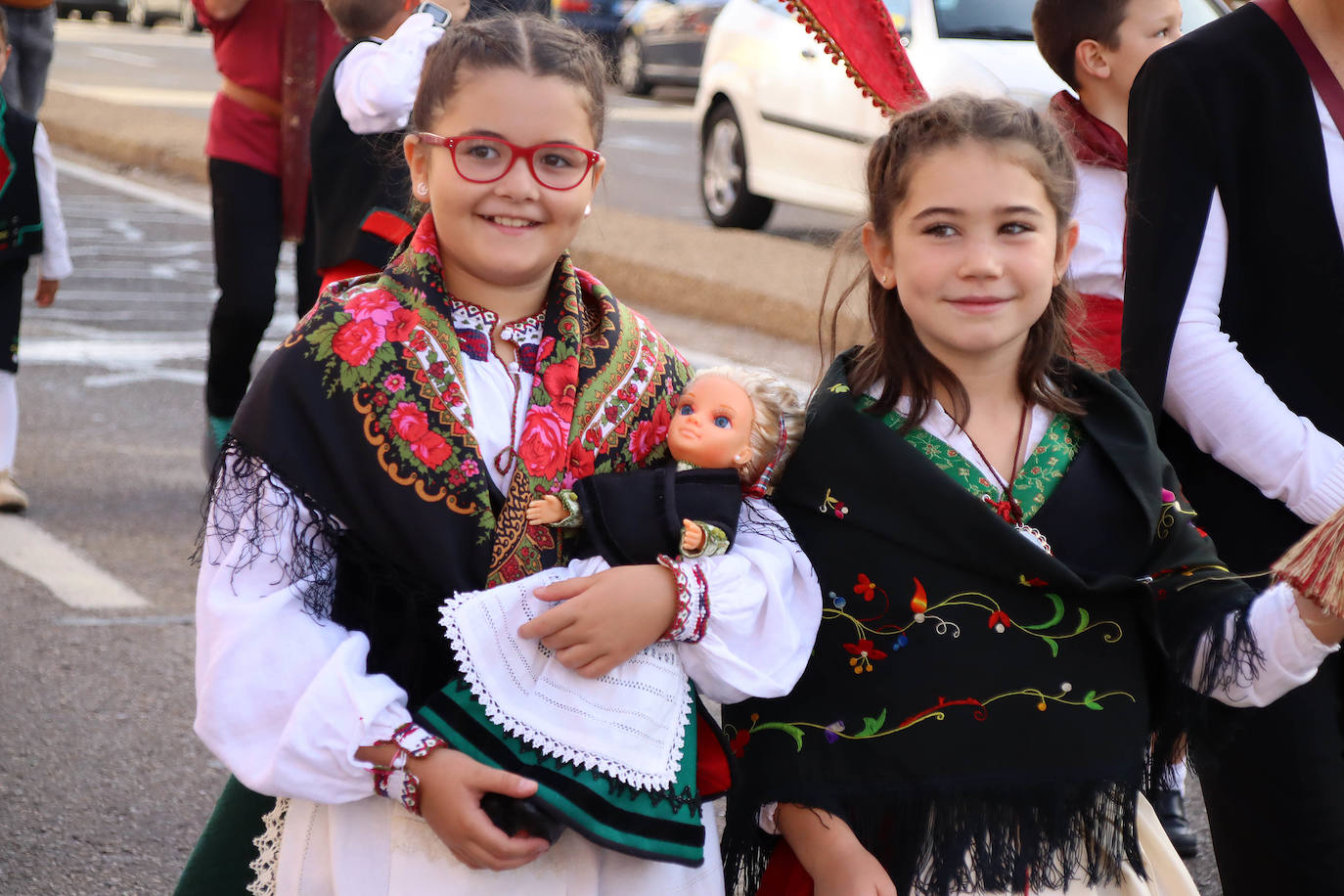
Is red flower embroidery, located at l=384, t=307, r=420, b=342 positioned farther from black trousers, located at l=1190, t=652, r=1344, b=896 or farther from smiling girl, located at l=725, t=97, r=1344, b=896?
black trousers, located at l=1190, t=652, r=1344, b=896

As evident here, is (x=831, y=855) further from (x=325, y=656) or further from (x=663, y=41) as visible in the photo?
(x=663, y=41)

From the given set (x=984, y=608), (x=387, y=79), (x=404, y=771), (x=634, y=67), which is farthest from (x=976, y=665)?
(x=634, y=67)

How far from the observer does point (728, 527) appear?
6.98 ft

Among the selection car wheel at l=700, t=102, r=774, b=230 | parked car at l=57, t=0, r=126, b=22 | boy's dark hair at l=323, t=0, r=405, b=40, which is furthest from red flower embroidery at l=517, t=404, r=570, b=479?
parked car at l=57, t=0, r=126, b=22

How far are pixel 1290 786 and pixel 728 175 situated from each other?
345 inches

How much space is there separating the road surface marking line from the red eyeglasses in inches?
364

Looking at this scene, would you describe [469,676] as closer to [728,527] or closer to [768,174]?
[728,527]

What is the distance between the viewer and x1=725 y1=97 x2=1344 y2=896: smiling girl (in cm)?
217

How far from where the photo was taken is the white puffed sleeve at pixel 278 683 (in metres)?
2.01

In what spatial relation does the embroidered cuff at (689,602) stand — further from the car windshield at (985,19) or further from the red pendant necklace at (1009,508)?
the car windshield at (985,19)

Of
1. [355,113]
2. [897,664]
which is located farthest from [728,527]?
[355,113]

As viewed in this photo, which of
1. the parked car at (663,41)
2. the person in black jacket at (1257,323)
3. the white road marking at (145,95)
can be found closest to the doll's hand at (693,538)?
the person in black jacket at (1257,323)

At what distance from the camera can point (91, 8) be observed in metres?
28.8

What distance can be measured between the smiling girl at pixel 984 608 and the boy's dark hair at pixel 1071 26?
44.2 inches
